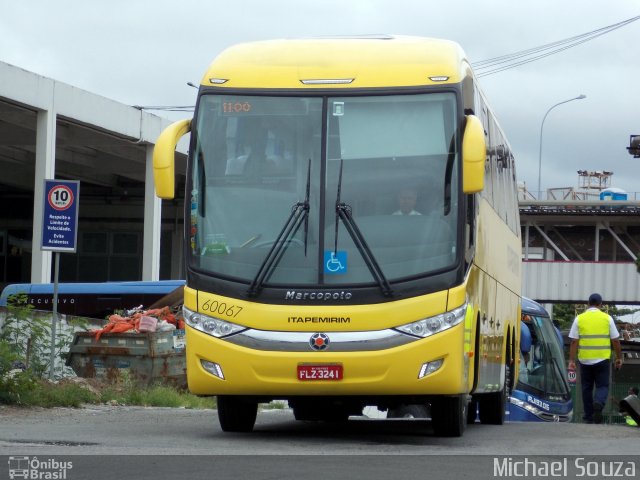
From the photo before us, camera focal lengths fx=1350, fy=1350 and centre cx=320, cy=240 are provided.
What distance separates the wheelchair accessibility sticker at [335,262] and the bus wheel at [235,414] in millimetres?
1891

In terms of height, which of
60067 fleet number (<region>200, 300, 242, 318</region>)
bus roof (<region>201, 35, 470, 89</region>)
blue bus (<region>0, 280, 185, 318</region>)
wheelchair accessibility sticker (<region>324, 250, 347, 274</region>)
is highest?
bus roof (<region>201, 35, 470, 89</region>)

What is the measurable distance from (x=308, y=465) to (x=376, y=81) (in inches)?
164

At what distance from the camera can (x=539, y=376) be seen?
25125 millimetres

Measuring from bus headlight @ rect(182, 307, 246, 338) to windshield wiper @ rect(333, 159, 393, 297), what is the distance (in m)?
1.12

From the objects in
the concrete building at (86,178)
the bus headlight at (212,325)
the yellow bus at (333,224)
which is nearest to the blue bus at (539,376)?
the yellow bus at (333,224)

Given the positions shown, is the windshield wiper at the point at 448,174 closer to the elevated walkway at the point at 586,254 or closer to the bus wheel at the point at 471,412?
the bus wheel at the point at 471,412

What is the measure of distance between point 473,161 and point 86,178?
43.0m

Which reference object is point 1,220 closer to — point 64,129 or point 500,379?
point 64,129

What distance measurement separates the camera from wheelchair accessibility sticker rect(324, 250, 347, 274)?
11727 mm

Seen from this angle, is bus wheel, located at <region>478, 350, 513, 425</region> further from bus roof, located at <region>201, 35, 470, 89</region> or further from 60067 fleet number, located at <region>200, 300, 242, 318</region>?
60067 fleet number, located at <region>200, 300, 242, 318</region>

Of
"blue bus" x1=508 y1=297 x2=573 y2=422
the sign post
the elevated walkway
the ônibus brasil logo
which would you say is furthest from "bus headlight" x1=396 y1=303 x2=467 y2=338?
the elevated walkway

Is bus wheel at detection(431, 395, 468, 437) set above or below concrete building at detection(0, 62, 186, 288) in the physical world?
below

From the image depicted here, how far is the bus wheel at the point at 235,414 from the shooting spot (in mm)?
13016

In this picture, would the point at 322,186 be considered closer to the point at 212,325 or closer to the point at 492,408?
the point at 212,325
